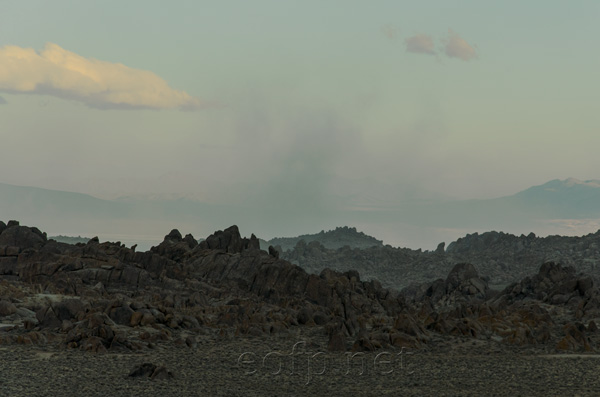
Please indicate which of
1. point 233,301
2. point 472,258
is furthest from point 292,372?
point 472,258

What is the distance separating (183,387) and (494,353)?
19.6 meters

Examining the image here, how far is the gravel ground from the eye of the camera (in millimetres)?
30578

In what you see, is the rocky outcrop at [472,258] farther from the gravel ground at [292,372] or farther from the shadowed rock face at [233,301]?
the gravel ground at [292,372]

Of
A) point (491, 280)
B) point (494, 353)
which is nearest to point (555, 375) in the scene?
point (494, 353)

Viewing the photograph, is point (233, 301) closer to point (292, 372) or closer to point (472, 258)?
point (292, 372)

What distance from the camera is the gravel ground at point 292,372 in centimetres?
3058

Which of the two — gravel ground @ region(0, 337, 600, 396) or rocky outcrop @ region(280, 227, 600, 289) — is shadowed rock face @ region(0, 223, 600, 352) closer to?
gravel ground @ region(0, 337, 600, 396)

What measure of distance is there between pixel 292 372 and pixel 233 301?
2541cm

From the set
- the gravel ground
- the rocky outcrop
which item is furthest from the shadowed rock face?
the rocky outcrop

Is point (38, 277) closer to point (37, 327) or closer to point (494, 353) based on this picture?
point (37, 327)

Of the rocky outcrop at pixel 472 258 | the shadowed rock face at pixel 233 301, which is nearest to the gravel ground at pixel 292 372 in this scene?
the shadowed rock face at pixel 233 301

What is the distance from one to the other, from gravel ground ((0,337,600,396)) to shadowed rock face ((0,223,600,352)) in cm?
212

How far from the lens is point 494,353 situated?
41594 millimetres

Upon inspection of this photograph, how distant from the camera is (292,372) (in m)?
34.8
